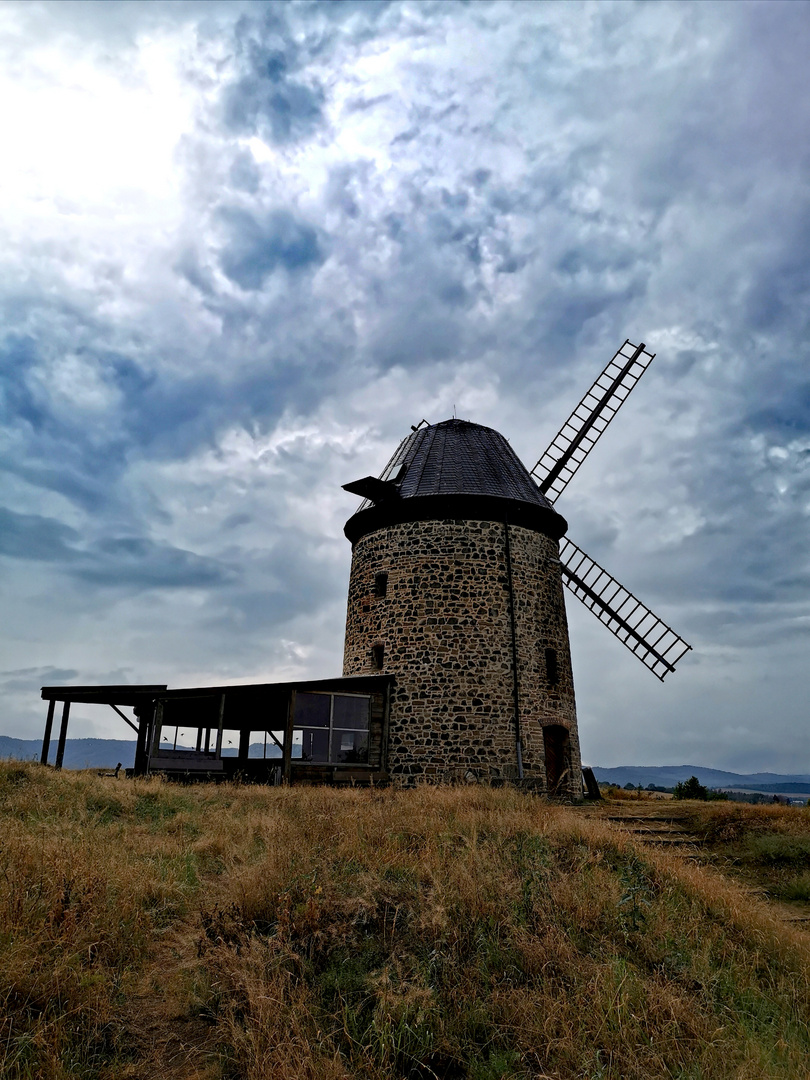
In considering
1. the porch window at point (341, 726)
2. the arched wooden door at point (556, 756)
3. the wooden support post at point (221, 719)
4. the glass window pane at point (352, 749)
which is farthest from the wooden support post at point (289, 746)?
the arched wooden door at point (556, 756)

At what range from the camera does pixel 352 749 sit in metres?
18.3

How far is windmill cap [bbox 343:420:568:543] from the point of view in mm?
19250

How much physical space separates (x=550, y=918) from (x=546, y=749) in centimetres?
1369

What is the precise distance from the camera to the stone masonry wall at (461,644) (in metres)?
17.2

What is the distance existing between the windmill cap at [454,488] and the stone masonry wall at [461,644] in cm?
40

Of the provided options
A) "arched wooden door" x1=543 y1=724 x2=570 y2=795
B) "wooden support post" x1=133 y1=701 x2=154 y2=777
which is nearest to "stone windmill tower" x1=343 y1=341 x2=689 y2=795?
"arched wooden door" x1=543 y1=724 x2=570 y2=795

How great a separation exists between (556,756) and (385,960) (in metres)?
14.9

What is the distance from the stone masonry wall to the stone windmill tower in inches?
1.2

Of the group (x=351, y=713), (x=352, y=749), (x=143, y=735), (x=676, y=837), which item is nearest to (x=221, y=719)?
(x=351, y=713)

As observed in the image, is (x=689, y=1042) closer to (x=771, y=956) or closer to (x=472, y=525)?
(x=771, y=956)

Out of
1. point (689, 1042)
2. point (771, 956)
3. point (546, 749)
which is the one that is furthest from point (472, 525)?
point (689, 1042)

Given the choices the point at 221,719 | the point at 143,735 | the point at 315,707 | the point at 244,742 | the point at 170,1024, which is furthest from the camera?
the point at 244,742

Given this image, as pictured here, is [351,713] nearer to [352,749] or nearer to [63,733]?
[352,749]

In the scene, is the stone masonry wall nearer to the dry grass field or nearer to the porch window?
the porch window
